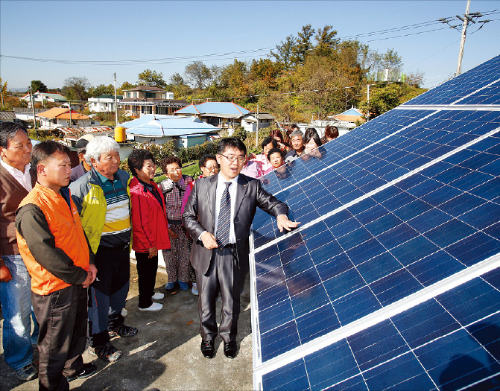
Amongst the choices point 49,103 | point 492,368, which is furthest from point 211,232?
point 49,103

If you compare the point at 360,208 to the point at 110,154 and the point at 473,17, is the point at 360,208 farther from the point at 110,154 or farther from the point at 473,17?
the point at 473,17

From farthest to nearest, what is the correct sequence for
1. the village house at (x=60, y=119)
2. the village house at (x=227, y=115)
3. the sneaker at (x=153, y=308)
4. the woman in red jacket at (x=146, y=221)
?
the village house at (x=60, y=119) → the village house at (x=227, y=115) → the sneaker at (x=153, y=308) → the woman in red jacket at (x=146, y=221)

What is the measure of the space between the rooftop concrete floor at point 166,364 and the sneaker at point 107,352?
6 cm

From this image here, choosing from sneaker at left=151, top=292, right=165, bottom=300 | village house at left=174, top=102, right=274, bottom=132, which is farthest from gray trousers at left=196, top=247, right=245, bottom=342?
village house at left=174, top=102, right=274, bottom=132

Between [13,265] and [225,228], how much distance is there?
96.8 inches

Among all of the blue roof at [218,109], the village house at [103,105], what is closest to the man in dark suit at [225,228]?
the blue roof at [218,109]

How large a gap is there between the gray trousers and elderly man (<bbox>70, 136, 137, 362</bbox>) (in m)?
1.19

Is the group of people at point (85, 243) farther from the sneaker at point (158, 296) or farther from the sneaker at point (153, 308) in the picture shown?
the sneaker at point (158, 296)

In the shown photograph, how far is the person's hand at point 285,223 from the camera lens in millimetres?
3345

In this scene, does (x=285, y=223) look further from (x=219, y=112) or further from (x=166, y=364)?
(x=219, y=112)

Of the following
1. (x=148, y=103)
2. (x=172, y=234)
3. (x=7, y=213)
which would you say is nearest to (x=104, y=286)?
(x=7, y=213)

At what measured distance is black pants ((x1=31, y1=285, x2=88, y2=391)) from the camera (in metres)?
3.13

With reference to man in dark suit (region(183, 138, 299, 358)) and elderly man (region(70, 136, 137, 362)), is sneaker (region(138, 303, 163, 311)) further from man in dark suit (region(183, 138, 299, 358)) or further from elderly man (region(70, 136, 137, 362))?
man in dark suit (region(183, 138, 299, 358))

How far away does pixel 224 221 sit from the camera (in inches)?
147
